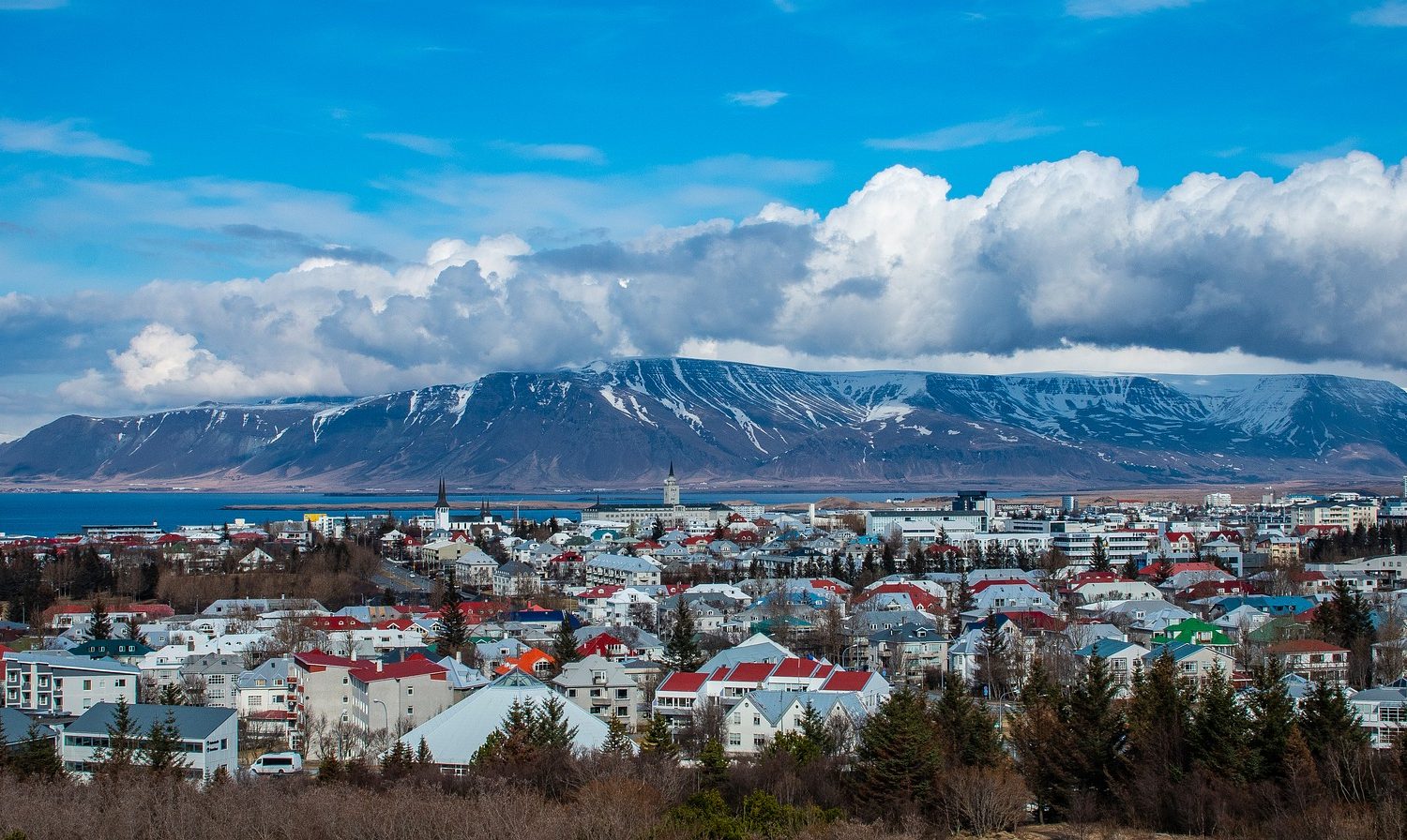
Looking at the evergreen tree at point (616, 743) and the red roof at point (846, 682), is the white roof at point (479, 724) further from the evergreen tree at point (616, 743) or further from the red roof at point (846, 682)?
the red roof at point (846, 682)

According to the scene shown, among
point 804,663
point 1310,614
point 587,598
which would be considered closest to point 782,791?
point 804,663

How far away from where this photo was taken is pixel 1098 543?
71562 millimetres

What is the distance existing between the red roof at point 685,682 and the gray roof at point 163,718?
880 centimetres

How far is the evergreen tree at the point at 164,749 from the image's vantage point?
23.0 meters

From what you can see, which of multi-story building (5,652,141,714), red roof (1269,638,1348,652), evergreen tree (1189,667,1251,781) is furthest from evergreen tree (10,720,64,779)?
red roof (1269,638,1348,652)

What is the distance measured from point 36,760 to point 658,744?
931cm

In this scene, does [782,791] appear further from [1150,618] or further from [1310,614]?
[1310,614]

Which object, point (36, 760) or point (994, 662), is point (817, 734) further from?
point (994, 662)

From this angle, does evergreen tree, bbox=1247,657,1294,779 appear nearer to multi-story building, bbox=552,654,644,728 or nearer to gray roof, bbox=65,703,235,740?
multi-story building, bbox=552,654,644,728

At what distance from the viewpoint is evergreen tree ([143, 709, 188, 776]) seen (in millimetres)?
23000

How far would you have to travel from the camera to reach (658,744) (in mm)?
23703

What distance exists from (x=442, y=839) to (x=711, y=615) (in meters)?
32.1

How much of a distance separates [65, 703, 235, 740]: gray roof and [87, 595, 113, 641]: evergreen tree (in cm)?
1323

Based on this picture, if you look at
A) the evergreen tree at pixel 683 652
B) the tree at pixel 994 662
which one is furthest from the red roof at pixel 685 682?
the tree at pixel 994 662
